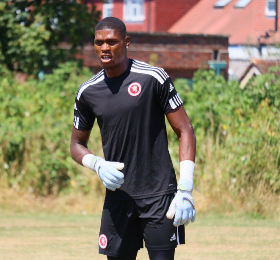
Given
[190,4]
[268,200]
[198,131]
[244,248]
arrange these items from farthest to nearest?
[190,4] < [198,131] < [268,200] < [244,248]

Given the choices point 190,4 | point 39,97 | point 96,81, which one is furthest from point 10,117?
point 190,4

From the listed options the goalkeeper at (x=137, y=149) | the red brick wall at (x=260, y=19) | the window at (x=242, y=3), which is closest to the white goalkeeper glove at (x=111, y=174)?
the goalkeeper at (x=137, y=149)

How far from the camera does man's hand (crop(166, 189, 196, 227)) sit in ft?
12.0

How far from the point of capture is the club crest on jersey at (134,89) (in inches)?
150

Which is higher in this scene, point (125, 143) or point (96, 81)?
point (96, 81)

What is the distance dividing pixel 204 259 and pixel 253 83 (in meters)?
3.97

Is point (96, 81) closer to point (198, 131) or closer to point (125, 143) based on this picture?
point (125, 143)

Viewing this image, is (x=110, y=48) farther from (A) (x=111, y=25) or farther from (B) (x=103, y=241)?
(B) (x=103, y=241)

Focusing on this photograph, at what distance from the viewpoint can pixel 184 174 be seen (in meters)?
3.78

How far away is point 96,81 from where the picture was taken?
4016 millimetres

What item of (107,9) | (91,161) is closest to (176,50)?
(107,9)

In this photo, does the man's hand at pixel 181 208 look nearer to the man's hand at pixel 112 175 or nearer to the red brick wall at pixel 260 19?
the man's hand at pixel 112 175

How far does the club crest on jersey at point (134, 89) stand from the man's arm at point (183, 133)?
0.85 feet

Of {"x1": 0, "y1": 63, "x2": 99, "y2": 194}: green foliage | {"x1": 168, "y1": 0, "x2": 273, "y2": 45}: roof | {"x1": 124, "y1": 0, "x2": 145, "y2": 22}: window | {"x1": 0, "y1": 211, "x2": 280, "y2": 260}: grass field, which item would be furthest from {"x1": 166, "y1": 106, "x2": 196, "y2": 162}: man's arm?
{"x1": 124, "y1": 0, "x2": 145, "y2": 22}: window
